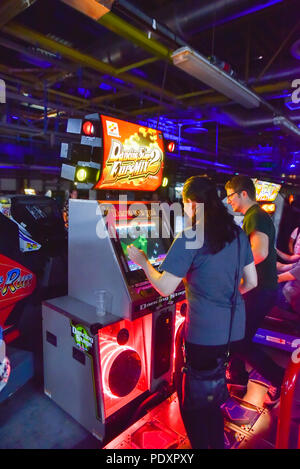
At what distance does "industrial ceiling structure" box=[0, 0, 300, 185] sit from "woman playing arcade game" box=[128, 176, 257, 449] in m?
1.60

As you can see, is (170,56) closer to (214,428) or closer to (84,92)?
(214,428)

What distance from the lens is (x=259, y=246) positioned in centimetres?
241

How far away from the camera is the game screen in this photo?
2512 mm

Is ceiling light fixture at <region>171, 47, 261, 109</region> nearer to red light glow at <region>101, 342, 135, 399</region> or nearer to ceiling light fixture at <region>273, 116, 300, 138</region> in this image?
ceiling light fixture at <region>273, 116, 300, 138</region>

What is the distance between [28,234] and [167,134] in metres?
6.40

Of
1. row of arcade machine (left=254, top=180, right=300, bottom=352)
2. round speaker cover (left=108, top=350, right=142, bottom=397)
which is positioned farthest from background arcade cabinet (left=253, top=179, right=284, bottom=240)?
round speaker cover (left=108, top=350, right=142, bottom=397)

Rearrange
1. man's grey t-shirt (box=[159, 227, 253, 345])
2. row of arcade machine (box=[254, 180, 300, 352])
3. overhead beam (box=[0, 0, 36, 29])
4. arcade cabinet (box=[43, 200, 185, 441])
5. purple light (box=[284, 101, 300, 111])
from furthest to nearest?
1. purple light (box=[284, 101, 300, 111])
2. row of arcade machine (box=[254, 180, 300, 352])
3. overhead beam (box=[0, 0, 36, 29])
4. arcade cabinet (box=[43, 200, 185, 441])
5. man's grey t-shirt (box=[159, 227, 253, 345])

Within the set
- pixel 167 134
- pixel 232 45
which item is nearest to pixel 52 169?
pixel 167 134

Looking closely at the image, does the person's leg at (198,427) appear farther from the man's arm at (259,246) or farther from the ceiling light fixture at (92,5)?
the ceiling light fixture at (92,5)

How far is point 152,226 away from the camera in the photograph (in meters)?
2.77

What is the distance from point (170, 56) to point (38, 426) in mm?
3531

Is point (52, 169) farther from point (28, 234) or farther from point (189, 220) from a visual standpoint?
point (189, 220)

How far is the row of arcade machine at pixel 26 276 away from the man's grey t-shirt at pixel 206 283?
5.44ft

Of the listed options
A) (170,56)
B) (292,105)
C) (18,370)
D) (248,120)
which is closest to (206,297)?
(18,370)
